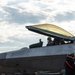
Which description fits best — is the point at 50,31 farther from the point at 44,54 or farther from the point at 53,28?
the point at 44,54

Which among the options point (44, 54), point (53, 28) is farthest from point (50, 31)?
point (44, 54)

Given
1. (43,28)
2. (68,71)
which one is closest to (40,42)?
(43,28)

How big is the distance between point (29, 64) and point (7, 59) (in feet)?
6.83

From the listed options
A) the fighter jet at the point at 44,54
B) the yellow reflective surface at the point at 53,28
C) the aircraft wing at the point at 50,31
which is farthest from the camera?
the yellow reflective surface at the point at 53,28

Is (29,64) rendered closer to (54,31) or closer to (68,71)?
(54,31)

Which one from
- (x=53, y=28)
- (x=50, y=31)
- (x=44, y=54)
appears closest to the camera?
(x=44, y=54)

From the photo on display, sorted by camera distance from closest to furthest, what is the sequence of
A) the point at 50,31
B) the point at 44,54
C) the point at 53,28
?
the point at 44,54
the point at 50,31
the point at 53,28

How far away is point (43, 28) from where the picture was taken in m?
17.7

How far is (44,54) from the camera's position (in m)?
16.8

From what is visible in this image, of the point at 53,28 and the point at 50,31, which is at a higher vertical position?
the point at 53,28

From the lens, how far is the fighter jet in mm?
16203

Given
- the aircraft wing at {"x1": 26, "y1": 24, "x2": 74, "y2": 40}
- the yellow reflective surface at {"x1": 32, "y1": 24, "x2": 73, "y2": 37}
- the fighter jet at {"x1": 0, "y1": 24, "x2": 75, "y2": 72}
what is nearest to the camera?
the fighter jet at {"x1": 0, "y1": 24, "x2": 75, "y2": 72}

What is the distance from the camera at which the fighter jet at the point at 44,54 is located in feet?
53.2

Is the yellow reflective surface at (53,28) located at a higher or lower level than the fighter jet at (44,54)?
higher
